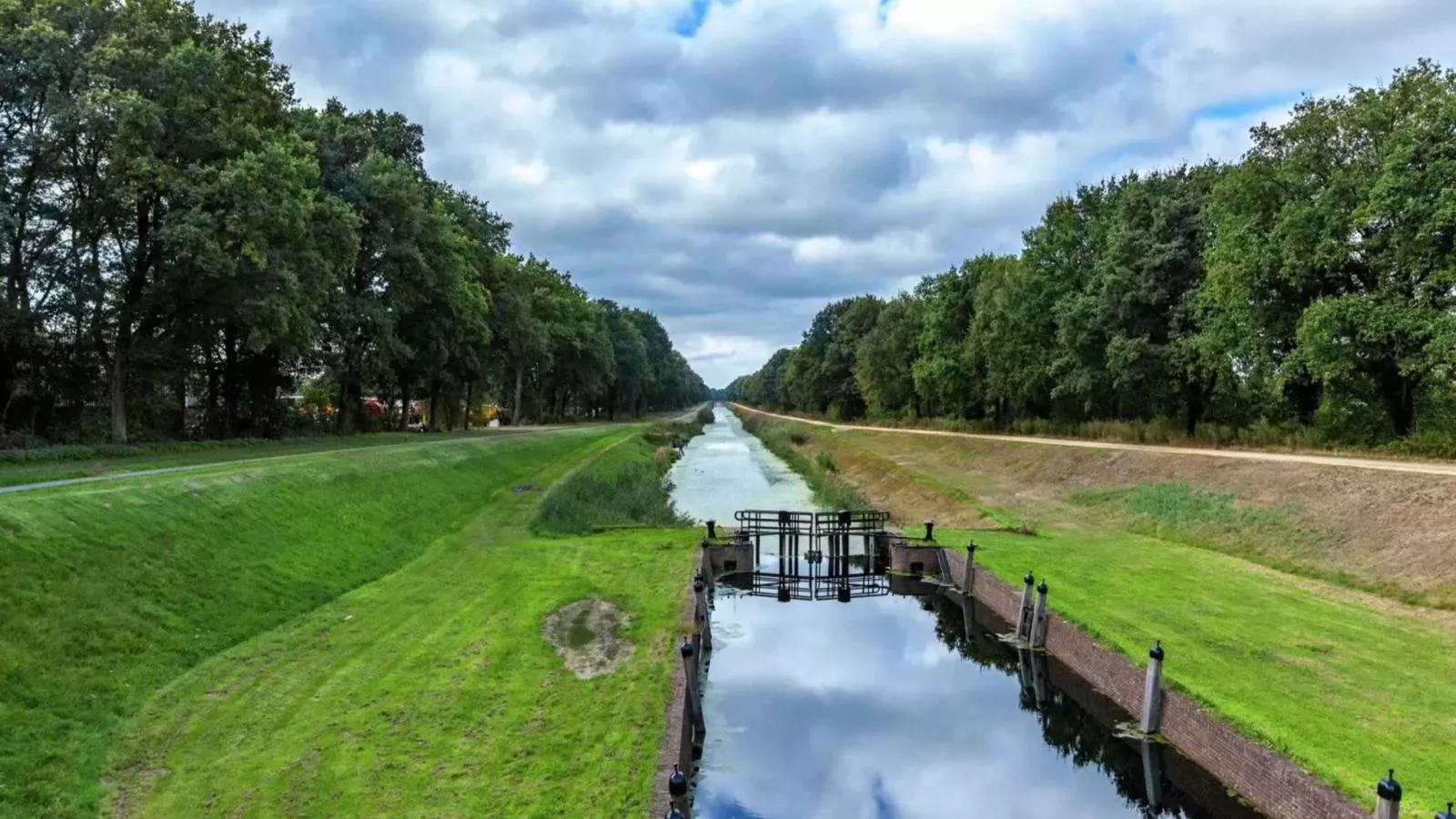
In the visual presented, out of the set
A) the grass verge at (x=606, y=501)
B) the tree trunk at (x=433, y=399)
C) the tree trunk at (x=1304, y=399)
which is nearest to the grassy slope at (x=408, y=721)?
the grass verge at (x=606, y=501)

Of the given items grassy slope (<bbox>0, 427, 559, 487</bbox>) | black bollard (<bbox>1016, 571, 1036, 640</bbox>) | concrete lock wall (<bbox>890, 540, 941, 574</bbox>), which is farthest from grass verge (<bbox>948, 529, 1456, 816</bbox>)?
grassy slope (<bbox>0, 427, 559, 487</bbox>)

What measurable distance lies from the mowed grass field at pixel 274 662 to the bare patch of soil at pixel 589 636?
1.08ft

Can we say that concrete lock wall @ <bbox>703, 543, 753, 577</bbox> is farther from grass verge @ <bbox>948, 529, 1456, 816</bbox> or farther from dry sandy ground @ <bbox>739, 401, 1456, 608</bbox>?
dry sandy ground @ <bbox>739, 401, 1456, 608</bbox>

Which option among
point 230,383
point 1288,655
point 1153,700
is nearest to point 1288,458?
point 1288,655

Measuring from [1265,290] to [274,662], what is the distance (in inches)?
1486

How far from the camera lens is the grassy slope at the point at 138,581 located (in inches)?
351

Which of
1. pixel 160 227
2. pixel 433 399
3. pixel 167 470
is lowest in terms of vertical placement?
pixel 167 470

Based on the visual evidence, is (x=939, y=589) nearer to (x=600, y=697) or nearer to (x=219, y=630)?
(x=600, y=697)

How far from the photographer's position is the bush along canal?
11.5m

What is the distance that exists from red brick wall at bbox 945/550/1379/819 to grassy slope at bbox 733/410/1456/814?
17cm

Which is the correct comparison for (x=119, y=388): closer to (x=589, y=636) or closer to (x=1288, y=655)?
(x=589, y=636)

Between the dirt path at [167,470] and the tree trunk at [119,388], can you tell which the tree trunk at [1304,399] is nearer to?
the dirt path at [167,470]

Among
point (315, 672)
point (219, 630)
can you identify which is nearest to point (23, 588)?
point (219, 630)

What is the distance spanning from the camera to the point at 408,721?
1059cm
